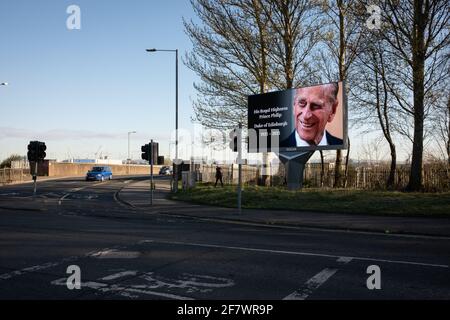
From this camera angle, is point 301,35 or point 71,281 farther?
point 301,35

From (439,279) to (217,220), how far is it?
1050 cm

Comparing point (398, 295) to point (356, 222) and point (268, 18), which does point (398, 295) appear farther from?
point (268, 18)

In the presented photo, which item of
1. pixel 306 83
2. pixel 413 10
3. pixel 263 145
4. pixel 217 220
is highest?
pixel 413 10

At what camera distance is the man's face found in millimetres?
21828

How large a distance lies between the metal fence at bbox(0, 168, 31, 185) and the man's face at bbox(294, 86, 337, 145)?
118ft

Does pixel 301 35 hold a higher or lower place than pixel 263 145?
higher

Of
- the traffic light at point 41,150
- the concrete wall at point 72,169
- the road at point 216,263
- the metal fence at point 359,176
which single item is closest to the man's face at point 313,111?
the metal fence at point 359,176

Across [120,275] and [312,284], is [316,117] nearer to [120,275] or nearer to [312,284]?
[312,284]

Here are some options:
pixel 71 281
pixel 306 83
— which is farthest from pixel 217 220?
pixel 306 83

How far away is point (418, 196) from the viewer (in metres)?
19.7

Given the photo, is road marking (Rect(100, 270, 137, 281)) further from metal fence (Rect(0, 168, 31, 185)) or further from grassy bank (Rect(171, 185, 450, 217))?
metal fence (Rect(0, 168, 31, 185))

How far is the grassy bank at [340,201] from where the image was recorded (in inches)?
695

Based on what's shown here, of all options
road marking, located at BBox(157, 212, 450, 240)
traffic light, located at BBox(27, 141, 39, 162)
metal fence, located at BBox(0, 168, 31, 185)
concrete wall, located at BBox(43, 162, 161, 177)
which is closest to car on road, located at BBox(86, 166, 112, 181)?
metal fence, located at BBox(0, 168, 31, 185)
